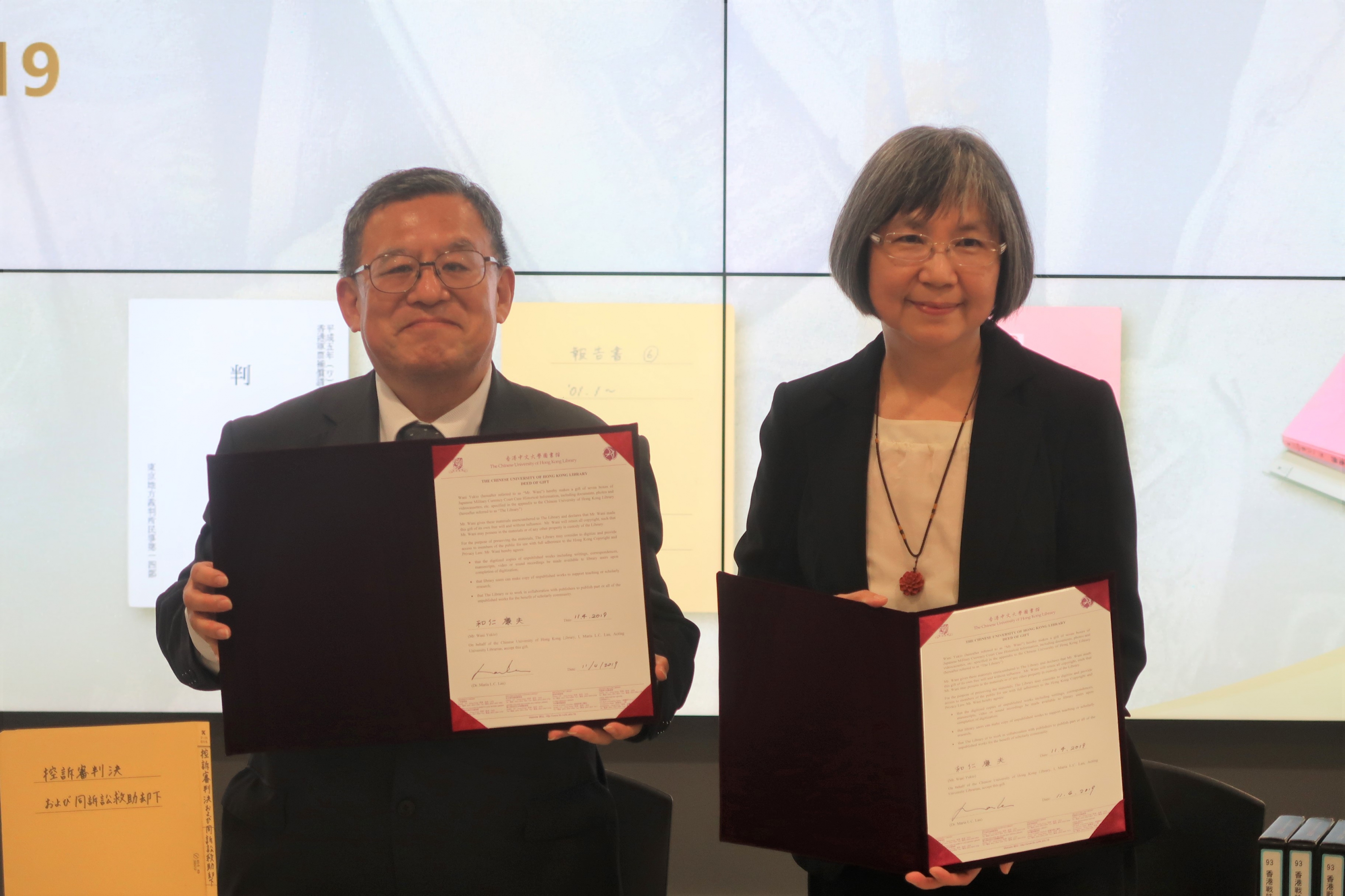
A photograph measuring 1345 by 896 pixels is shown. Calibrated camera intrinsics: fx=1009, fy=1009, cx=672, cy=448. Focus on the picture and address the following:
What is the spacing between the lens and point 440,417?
1.69 m

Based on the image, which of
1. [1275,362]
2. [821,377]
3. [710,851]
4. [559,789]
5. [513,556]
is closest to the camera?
[513,556]

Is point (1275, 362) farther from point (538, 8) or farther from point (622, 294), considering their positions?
point (538, 8)

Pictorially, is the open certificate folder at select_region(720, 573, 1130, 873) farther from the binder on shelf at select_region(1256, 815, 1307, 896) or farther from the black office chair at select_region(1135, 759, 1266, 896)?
the binder on shelf at select_region(1256, 815, 1307, 896)

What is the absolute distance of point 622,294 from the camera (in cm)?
310

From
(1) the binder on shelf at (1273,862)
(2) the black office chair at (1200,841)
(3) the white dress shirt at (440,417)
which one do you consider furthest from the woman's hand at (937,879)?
(1) the binder on shelf at (1273,862)

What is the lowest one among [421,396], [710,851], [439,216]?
[710,851]

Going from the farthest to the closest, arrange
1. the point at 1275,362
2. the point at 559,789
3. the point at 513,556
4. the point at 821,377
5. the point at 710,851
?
the point at 710,851 < the point at 1275,362 < the point at 821,377 < the point at 559,789 < the point at 513,556

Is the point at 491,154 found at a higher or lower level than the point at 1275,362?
higher

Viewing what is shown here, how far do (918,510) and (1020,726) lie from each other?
38 cm

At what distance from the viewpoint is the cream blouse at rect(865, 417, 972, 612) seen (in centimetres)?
158

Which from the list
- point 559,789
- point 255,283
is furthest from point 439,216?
point 255,283

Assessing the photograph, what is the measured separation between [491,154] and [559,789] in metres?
2.11

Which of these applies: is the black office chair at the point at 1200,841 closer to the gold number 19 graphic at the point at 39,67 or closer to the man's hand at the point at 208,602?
the man's hand at the point at 208,602
